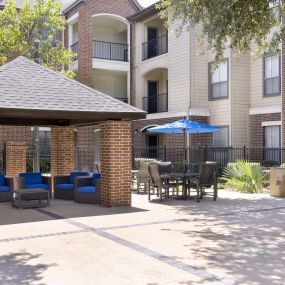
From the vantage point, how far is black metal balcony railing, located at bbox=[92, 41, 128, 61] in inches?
1123

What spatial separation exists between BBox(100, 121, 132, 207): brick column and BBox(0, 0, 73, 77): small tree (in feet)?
35.7

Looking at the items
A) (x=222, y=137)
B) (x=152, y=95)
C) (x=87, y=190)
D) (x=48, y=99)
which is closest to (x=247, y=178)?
(x=87, y=190)

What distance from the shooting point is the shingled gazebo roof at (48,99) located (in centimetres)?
1090

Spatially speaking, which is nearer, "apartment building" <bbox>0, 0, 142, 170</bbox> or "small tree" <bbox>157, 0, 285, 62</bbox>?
"small tree" <bbox>157, 0, 285, 62</bbox>

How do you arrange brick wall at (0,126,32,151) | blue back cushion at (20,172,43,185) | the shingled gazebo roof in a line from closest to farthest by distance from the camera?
1. the shingled gazebo roof
2. blue back cushion at (20,172,43,185)
3. brick wall at (0,126,32,151)

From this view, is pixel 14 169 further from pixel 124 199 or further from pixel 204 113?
pixel 204 113

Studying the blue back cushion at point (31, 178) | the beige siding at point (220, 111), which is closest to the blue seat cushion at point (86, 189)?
the blue back cushion at point (31, 178)

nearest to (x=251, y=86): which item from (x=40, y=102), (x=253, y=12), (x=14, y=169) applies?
(x=253, y=12)

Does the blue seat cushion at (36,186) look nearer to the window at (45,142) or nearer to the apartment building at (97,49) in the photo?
the apartment building at (97,49)

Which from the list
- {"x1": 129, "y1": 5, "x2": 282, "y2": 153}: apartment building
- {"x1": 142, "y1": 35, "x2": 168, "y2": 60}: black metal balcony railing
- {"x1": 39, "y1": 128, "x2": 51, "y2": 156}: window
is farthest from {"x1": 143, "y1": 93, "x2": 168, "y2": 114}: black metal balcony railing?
{"x1": 39, "y1": 128, "x2": 51, "y2": 156}: window

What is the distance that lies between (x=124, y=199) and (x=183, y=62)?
1322cm

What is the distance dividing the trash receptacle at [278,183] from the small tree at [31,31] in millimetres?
12015

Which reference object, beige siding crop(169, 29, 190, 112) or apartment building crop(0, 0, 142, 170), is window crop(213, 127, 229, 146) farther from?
apartment building crop(0, 0, 142, 170)

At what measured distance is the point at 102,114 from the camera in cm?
1159
